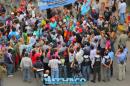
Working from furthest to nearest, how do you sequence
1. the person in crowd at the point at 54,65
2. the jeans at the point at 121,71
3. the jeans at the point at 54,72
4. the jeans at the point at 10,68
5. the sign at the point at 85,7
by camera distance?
the sign at the point at 85,7 → the jeans at the point at 10,68 → the jeans at the point at 121,71 → the jeans at the point at 54,72 → the person in crowd at the point at 54,65

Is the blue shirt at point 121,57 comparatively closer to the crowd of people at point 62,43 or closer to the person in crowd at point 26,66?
the crowd of people at point 62,43

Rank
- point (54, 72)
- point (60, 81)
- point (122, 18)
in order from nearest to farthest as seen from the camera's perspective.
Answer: point (60, 81) → point (54, 72) → point (122, 18)

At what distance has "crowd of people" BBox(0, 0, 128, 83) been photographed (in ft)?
70.4

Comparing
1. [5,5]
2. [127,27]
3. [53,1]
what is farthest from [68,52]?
[5,5]

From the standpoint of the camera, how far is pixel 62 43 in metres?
22.7

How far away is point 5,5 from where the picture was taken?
29156 mm

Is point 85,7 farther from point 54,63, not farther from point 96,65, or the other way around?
point 54,63

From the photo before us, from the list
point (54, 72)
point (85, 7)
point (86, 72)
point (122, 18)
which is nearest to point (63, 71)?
point (54, 72)

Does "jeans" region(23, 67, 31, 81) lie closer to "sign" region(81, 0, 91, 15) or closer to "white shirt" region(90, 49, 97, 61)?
"white shirt" region(90, 49, 97, 61)

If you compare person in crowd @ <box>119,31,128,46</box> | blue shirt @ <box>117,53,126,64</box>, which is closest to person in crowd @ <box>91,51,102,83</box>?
blue shirt @ <box>117,53,126,64</box>

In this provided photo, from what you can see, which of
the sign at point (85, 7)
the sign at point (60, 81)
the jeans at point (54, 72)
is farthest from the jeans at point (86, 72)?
the sign at point (85, 7)

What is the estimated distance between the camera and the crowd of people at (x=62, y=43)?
21453mm

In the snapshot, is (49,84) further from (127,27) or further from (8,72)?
(127,27)

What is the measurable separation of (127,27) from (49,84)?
22.6ft
